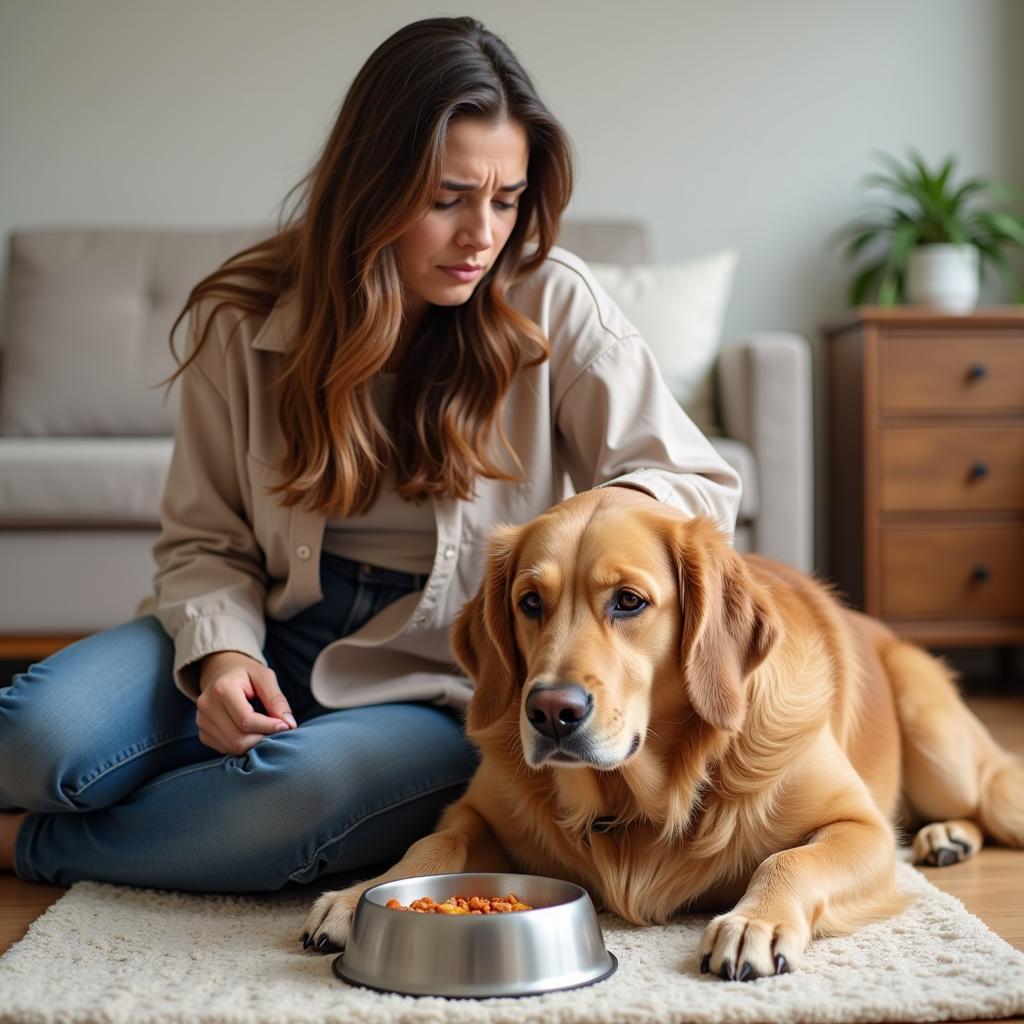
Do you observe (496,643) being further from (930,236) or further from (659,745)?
(930,236)

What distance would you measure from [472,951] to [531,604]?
0.41m

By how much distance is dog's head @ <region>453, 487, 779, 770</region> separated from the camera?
1.38m

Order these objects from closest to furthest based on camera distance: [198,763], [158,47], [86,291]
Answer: [198,763] < [86,291] < [158,47]

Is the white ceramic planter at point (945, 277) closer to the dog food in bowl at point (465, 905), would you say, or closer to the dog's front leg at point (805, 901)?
the dog's front leg at point (805, 901)

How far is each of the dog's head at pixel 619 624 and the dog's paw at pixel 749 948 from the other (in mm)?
205

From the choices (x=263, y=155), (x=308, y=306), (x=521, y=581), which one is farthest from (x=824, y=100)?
(x=521, y=581)

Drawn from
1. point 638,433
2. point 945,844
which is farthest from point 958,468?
point 638,433

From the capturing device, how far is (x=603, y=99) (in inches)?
162

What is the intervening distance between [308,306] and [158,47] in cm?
262

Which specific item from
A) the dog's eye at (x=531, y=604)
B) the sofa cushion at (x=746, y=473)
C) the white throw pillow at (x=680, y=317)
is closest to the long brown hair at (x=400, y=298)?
the dog's eye at (x=531, y=604)

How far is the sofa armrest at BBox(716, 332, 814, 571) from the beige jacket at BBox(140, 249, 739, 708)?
3.87 ft

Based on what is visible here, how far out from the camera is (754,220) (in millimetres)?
4168

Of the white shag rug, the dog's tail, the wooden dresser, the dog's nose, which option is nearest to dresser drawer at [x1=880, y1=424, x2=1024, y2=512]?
the wooden dresser

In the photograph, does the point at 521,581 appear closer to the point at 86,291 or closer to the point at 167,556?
the point at 167,556
